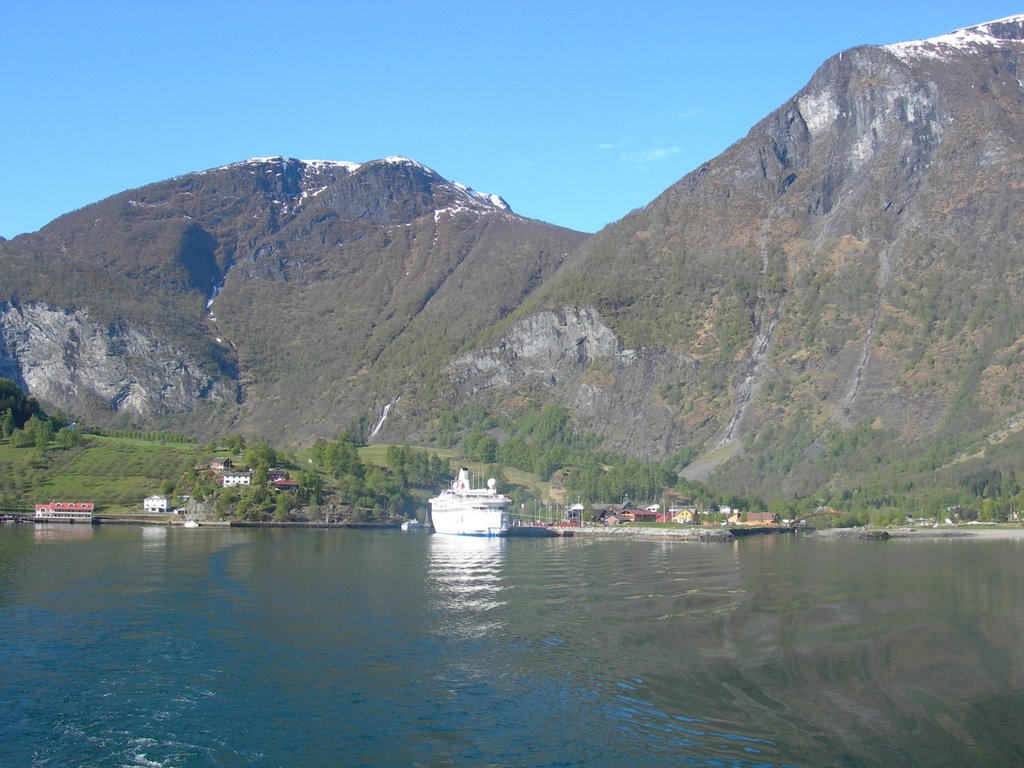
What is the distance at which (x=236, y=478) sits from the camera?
16938 centimetres

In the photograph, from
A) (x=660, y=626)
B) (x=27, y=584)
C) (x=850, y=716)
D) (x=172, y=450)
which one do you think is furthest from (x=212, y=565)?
(x=172, y=450)

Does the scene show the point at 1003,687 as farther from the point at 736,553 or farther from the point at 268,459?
the point at 268,459

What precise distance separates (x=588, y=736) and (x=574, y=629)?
717 inches

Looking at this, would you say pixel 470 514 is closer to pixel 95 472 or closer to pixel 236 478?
pixel 236 478

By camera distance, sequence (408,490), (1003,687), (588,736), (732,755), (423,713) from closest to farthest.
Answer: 1. (732,755)
2. (588,736)
3. (423,713)
4. (1003,687)
5. (408,490)

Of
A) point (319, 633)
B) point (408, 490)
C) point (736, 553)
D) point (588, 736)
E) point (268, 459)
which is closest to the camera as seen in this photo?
point (588, 736)

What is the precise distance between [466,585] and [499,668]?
96.3 feet

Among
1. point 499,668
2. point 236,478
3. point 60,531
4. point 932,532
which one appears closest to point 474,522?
point 236,478

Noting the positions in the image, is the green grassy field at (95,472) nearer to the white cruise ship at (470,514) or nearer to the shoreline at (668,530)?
the shoreline at (668,530)

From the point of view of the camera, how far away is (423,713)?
36844 millimetres

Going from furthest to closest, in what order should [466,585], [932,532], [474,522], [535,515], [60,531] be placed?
[535,515], [932,532], [474,522], [60,531], [466,585]

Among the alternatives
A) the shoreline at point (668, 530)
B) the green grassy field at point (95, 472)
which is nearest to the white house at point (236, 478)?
the green grassy field at point (95, 472)

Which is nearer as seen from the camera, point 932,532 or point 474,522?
point 474,522

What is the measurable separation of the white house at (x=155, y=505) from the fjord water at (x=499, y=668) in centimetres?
8056
